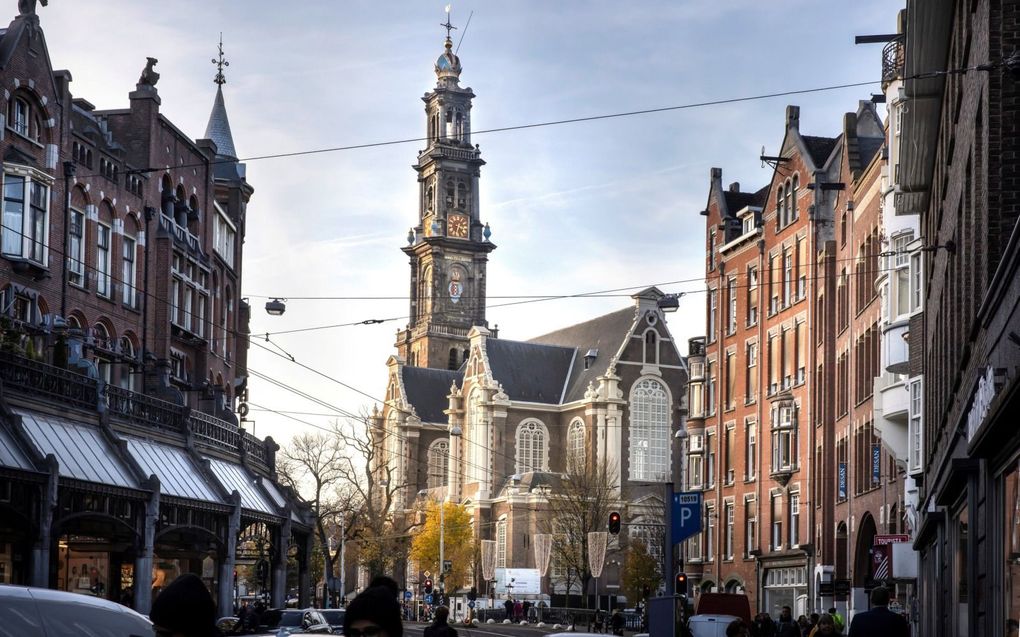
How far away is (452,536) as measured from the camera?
11169 cm

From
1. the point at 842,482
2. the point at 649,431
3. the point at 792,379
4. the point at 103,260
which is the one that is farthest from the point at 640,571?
the point at 103,260

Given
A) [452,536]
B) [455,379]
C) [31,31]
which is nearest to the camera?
[31,31]

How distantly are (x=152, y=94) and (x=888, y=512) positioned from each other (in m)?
26.4

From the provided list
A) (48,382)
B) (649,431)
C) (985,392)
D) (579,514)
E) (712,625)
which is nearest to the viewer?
(985,392)

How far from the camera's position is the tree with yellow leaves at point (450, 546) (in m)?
111

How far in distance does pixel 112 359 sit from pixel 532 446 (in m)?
78.5

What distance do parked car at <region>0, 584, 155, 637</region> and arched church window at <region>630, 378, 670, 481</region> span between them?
10807 centimetres

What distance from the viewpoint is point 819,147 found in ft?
205

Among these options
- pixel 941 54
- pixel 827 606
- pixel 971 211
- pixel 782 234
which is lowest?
pixel 827 606

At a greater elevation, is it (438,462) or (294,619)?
(438,462)

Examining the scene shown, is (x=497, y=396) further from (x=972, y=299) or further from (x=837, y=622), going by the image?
(x=972, y=299)

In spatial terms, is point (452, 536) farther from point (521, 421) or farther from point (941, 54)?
point (941, 54)

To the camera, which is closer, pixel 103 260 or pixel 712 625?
pixel 712 625

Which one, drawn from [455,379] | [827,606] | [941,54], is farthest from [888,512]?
[455,379]
